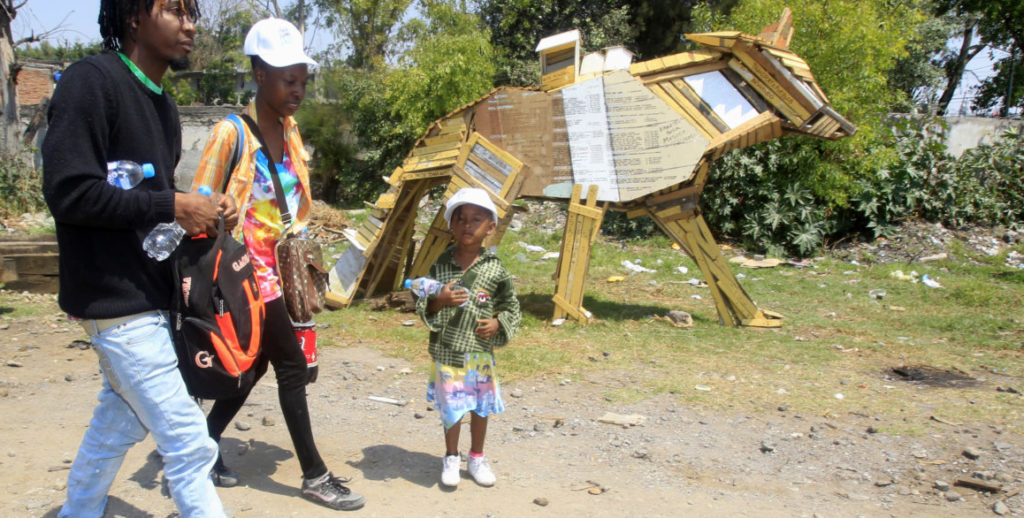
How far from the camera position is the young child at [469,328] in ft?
11.4

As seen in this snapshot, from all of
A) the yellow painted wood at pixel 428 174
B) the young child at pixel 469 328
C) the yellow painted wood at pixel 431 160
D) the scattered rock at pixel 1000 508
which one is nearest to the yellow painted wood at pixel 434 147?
the yellow painted wood at pixel 431 160

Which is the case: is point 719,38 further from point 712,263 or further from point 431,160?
point 431,160

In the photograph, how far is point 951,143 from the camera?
1375 cm

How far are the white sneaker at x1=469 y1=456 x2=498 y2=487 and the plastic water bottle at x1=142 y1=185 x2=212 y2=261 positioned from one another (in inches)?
70.7

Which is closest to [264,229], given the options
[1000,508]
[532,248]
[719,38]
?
[1000,508]

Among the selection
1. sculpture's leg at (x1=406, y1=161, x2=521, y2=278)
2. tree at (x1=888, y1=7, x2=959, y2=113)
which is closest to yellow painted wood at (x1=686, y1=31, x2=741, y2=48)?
sculpture's leg at (x1=406, y1=161, x2=521, y2=278)

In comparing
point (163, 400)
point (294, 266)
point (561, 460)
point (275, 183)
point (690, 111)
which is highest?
point (690, 111)

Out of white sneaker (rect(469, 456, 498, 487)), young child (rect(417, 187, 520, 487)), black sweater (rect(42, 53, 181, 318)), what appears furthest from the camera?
white sneaker (rect(469, 456, 498, 487))

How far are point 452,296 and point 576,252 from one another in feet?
11.7

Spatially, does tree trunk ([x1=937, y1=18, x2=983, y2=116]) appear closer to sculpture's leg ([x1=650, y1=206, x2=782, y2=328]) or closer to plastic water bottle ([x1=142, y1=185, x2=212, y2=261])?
sculpture's leg ([x1=650, y1=206, x2=782, y2=328])

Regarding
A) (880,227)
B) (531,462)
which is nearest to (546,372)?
(531,462)

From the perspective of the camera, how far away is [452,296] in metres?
3.35

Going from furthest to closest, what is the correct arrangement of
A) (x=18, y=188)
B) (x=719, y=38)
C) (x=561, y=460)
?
1. (x=18, y=188)
2. (x=719, y=38)
3. (x=561, y=460)

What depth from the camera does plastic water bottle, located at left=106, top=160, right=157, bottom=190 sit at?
93.2 inches
